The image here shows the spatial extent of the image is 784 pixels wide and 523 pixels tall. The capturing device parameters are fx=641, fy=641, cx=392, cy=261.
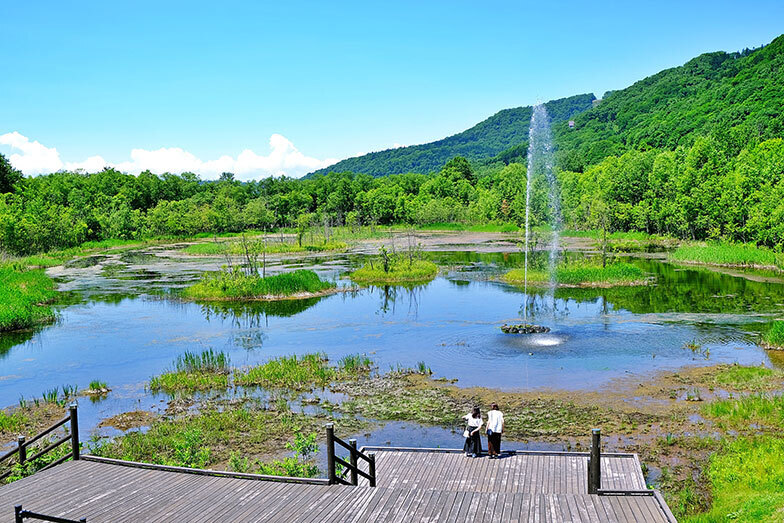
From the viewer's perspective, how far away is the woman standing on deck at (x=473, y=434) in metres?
14.2

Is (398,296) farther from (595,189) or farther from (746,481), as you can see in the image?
(595,189)

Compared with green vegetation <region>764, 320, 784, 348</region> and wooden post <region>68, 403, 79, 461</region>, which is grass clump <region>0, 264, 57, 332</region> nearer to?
wooden post <region>68, 403, 79, 461</region>

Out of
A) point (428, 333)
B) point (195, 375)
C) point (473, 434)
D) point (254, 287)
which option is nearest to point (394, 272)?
point (254, 287)

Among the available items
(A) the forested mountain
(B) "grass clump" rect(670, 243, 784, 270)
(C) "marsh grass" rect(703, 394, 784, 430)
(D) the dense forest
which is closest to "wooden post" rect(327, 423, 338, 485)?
(C) "marsh grass" rect(703, 394, 784, 430)

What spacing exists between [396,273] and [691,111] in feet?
319

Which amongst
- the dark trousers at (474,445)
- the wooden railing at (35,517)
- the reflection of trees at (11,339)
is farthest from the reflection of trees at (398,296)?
the wooden railing at (35,517)

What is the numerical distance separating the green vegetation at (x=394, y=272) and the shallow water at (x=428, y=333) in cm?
330

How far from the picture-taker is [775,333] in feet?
87.2

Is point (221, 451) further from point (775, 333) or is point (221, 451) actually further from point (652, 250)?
point (652, 250)

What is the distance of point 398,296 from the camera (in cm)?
4434

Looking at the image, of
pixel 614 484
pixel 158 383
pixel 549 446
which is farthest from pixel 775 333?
pixel 158 383

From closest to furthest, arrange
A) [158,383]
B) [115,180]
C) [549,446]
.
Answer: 1. [549,446]
2. [158,383]
3. [115,180]

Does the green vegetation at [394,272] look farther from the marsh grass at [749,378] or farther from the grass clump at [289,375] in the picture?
the marsh grass at [749,378]

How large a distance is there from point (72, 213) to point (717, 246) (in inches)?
3336
